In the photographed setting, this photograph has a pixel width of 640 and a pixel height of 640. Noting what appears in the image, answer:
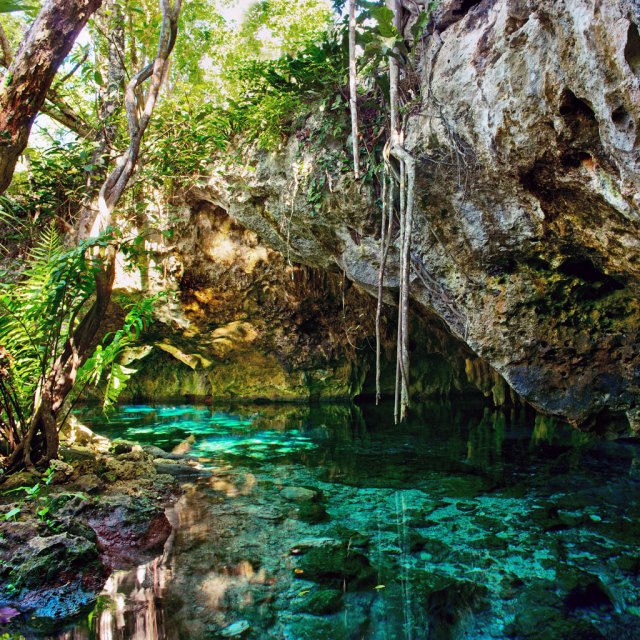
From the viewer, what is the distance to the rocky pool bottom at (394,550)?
2062 millimetres

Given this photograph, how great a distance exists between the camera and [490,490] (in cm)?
388

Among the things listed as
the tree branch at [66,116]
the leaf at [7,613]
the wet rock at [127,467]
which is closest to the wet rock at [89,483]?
the wet rock at [127,467]

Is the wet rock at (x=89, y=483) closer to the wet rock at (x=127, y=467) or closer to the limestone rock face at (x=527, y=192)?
the wet rock at (x=127, y=467)

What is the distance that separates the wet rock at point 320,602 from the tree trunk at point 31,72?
2.42m

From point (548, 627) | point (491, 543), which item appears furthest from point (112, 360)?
point (548, 627)

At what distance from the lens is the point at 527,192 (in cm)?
382

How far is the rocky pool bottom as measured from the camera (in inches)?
81.2

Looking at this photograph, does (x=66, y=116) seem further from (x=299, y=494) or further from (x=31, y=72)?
(x=299, y=494)

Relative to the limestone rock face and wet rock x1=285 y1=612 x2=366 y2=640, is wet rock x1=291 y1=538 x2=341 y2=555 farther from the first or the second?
the limestone rock face

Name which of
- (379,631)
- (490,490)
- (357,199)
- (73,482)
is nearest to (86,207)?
(73,482)

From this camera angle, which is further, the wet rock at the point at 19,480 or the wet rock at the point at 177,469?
the wet rock at the point at 177,469

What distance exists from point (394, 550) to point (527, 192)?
2.91 m

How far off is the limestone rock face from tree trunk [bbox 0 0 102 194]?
269 cm

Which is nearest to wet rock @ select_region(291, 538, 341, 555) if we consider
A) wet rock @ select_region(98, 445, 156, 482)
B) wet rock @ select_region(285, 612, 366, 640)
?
wet rock @ select_region(285, 612, 366, 640)
